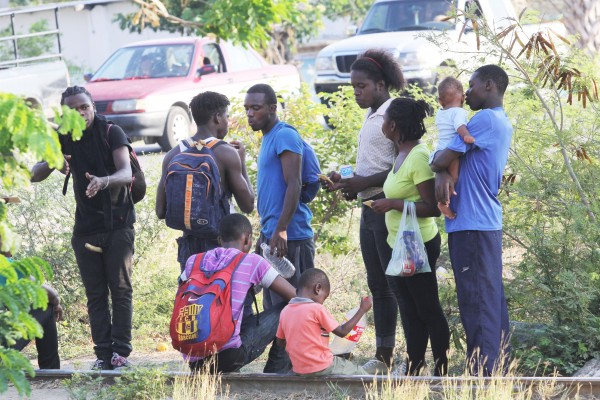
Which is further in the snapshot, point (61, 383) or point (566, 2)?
point (566, 2)

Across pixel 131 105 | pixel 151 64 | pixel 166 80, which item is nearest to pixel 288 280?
pixel 131 105

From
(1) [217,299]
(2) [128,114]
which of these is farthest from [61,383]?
(2) [128,114]

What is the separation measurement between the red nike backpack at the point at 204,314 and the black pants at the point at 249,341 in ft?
0.37

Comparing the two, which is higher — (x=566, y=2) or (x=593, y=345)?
(x=566, y=2)

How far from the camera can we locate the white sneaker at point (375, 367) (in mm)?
6133

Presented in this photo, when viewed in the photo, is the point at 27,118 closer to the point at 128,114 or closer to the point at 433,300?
the point at 433,300

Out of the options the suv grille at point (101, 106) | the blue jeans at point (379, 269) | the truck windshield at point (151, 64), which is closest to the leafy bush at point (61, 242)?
the blue jeans at point (379, 269)

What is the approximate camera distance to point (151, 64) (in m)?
16.8

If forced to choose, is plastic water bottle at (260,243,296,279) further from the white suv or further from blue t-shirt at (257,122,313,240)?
the white suv

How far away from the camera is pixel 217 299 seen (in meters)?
5.68

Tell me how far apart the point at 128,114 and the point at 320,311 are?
10.6m

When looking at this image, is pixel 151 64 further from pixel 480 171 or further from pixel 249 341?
pixel 480 171

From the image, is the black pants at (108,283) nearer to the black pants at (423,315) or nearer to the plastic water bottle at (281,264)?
the plastic water bottle at (281,264)

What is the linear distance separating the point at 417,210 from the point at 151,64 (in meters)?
11.8
